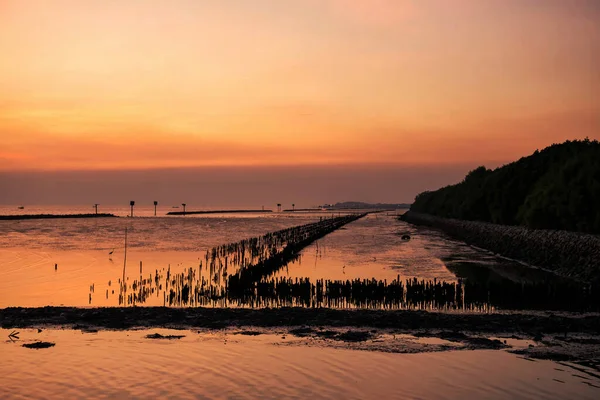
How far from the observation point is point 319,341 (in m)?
19.4

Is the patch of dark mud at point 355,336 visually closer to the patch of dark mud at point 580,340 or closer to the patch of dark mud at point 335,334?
the patch of dark mud at point 335,334

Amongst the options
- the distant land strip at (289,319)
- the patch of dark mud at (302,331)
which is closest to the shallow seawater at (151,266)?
the distant land strip at (289,319)

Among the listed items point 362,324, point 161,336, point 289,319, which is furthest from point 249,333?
point 362,324

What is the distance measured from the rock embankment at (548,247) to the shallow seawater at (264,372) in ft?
78.9

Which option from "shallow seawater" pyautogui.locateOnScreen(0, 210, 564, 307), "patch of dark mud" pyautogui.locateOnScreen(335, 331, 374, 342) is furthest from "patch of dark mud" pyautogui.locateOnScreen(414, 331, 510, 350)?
"shallow seawater" pyautogui.locateOnScreen(0, 210, 564, 307)

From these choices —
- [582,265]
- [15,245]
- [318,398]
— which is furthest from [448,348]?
[15,245]

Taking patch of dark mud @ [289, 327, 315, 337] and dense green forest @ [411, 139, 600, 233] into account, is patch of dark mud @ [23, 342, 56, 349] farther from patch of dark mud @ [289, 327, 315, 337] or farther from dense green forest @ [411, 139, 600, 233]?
dense green forest @ [411, 139, 600, 233]

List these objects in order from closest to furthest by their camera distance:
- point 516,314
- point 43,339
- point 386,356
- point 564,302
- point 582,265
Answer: point 386,356 < point 43,339 < point 516,314 < point 564,302 < point 582,265

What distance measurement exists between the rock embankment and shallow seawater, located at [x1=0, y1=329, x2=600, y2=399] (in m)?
24.0

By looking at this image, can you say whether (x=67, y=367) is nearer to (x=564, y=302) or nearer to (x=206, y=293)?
(x=206, y=293)

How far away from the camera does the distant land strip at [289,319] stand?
21547 mm

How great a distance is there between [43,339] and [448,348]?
1300 cm

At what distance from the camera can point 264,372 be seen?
15.9 metres

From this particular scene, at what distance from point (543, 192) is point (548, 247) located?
1084 cm
